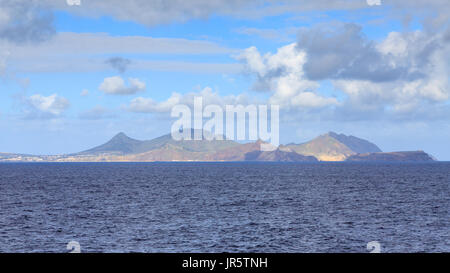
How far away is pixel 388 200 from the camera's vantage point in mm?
92375

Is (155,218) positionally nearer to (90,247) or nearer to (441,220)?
(90,247)

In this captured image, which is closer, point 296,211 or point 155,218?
point 155,218
